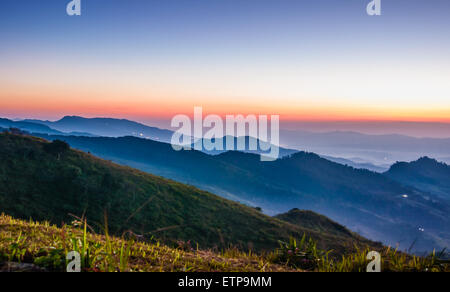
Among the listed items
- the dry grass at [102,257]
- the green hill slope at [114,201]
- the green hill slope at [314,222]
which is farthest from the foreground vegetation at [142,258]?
the green hill slope at [314,222]

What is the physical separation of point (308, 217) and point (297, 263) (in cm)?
7269

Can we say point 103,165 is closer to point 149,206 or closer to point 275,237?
point 149,206

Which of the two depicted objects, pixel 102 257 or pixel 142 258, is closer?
pixel 102 257

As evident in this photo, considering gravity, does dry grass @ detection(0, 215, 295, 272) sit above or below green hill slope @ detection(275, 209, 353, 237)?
above

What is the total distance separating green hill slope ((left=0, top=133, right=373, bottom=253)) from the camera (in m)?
35.2

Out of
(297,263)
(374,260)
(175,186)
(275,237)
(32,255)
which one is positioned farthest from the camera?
(175,186)

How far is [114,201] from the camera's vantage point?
42.2 metres

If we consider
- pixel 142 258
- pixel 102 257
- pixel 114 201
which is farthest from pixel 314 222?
pixel 102 257

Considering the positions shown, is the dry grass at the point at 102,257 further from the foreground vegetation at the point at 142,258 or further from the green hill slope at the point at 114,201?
the green hill slope at the point at 114,201

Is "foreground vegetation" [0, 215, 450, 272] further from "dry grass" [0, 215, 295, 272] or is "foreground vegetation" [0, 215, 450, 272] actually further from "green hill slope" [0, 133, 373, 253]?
"green hill slope" [0, 133, 373, 253]

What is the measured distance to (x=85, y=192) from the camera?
42000mm

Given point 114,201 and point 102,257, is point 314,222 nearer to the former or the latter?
point 114,201

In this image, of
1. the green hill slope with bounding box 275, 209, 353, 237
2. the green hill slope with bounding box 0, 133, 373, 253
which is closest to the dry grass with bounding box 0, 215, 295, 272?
the green hill slope with bounding box 0, 133, 373, 253

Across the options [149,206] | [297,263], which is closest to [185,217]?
[149,206]
